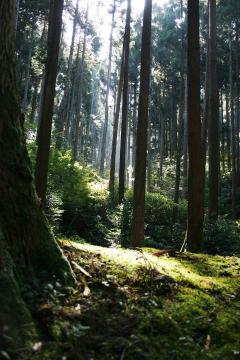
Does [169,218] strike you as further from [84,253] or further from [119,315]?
[119,315]

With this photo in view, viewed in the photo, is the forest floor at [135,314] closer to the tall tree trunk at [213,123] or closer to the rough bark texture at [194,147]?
the rough bark texture at [194,147]

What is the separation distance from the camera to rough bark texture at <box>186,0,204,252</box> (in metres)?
8.30

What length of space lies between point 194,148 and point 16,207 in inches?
216

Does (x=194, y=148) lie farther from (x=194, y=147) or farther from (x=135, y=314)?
(x=135, y=314)

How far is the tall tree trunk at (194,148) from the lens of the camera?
8.30 m

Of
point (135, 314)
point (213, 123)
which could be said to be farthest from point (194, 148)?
point (213, 123)

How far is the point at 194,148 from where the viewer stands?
27.7ft

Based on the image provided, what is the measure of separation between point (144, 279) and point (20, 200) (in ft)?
4.82

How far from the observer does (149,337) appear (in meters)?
2.97

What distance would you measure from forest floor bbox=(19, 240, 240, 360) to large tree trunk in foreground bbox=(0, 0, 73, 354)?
25 cm

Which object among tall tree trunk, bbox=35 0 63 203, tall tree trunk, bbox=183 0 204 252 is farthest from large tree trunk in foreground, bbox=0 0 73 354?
tall tree trunk, bbox=35 0 63 203

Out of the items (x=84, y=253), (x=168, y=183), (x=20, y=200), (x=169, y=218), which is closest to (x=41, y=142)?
(x=84, y=253)

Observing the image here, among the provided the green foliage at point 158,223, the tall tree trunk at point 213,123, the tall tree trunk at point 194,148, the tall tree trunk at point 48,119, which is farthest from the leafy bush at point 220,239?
the tall tree trunk at point 48,119

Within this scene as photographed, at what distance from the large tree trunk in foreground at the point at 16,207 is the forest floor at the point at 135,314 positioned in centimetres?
25
